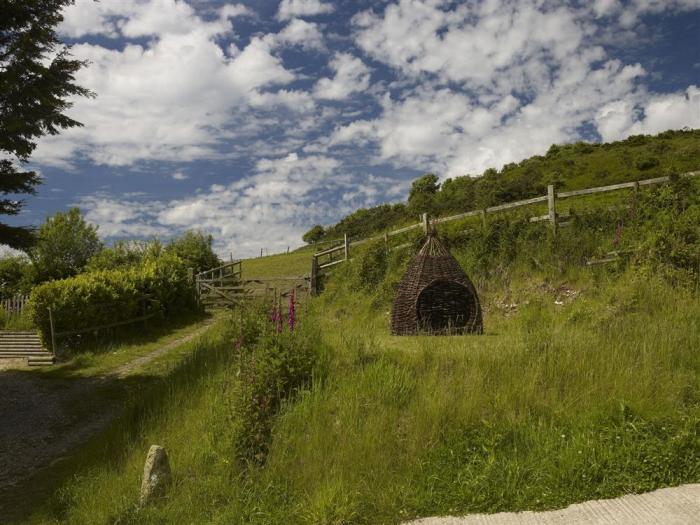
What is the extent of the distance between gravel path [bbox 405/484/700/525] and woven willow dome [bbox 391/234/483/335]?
21.0ft

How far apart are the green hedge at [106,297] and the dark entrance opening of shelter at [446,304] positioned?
495 inches

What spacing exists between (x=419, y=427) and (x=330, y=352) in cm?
175

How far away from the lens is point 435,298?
35.7 ft

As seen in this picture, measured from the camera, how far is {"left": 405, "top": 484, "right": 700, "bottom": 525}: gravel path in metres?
3.79

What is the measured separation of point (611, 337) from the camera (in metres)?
6.43

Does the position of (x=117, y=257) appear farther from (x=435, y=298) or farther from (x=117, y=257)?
(x=435, y=298)

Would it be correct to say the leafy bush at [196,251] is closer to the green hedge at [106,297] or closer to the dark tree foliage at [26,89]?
the green hedge at [106,297]

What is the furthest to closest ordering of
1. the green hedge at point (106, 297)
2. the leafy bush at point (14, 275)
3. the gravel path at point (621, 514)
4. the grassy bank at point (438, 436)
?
the leafy bush at point (14, 275) → the green hedge at point (106, 297) → the grassy bank at point (438, 436) → the gravel path at point (621, 514)

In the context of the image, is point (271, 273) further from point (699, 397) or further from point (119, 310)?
point (699, 397)

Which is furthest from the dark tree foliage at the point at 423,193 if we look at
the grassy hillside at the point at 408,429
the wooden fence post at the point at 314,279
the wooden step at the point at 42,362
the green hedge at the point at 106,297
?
the grassy hillside at the point at 408,429

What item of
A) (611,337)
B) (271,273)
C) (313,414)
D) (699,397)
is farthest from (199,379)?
(271,273)

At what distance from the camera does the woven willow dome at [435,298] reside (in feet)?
34.7

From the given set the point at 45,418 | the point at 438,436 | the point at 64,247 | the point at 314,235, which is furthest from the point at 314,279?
the point at 314,235

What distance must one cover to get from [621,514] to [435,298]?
23.2 feet
